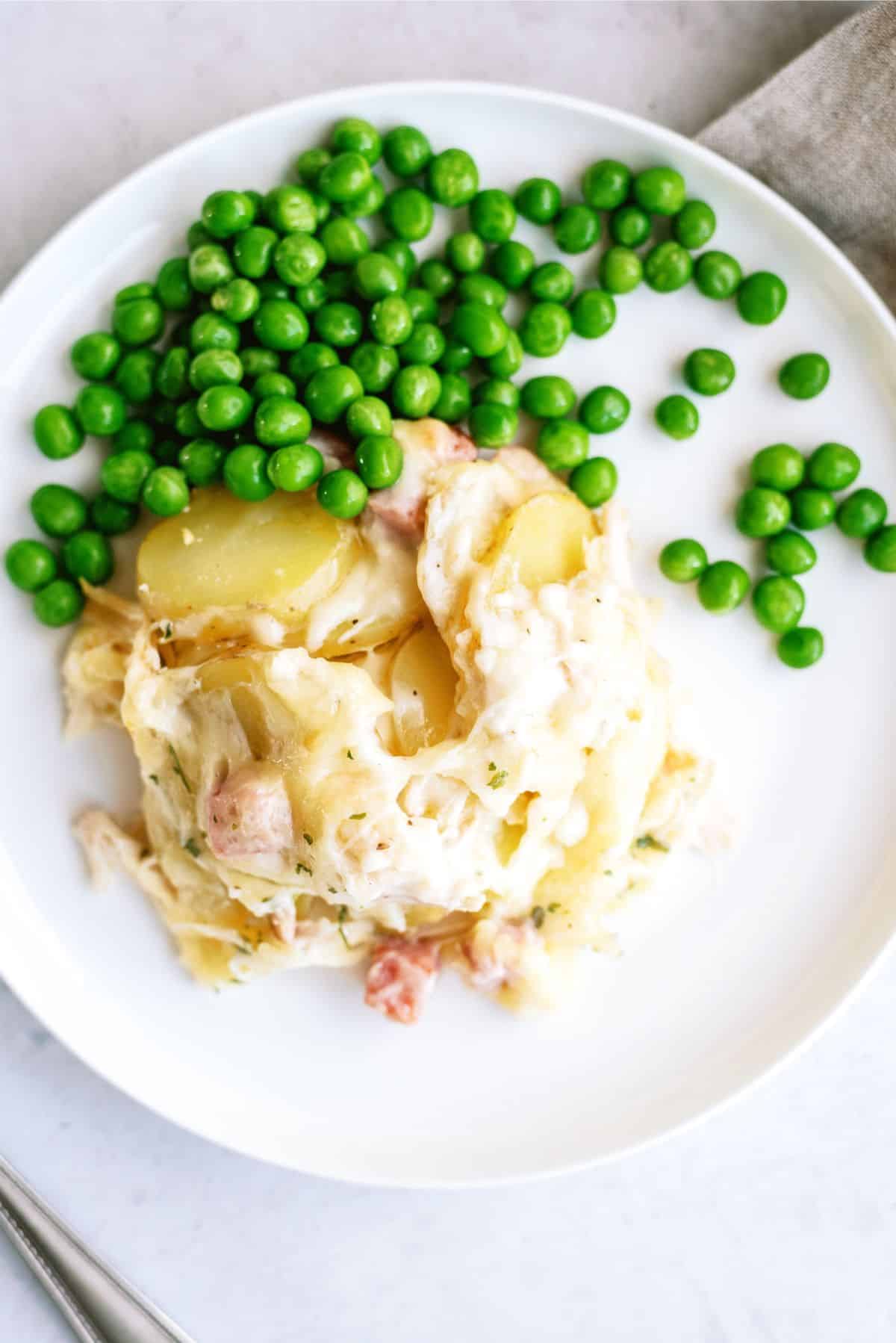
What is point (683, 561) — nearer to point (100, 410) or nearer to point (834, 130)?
point (834, 130)

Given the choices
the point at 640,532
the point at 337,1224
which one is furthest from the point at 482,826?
the point at 337,1224

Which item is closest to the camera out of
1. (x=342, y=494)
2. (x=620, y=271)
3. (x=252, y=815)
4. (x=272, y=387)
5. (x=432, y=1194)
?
(x=252, y=815)

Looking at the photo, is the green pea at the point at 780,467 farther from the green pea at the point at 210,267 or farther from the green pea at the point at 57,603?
the green pea at the point at 57,603

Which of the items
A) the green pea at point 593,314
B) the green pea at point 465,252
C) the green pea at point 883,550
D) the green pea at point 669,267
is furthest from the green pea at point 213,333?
the green pea at point 883,550

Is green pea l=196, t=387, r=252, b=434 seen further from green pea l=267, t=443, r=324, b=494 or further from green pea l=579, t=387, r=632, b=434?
green pea l=579, t=387, r=632, b=434

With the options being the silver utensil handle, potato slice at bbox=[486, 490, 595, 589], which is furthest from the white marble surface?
potato slice at bbox=[486, 490, 595, 589]

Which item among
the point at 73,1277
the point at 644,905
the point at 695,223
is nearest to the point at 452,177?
the point at 695,223

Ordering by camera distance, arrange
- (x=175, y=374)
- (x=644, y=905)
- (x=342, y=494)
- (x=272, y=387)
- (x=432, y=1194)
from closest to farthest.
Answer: (x=342, y=494)
(x=272, y=387)
(x=175, y=374)
(x=644, y=905)
(x=432, y=1194)
